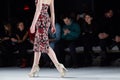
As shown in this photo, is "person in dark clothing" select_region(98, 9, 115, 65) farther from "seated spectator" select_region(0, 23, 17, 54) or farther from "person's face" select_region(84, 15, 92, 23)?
"seated spectator" select_region(0, 23, 17, 54)

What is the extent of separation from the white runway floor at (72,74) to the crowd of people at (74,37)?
1.44 feet

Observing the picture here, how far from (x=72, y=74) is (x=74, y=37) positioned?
4.25 feet

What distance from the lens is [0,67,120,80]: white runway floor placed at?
287 inches

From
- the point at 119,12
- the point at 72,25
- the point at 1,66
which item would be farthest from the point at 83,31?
the point at 1,66

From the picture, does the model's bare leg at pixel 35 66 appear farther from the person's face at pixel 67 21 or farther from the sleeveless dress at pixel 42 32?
the person's face at pixel 67 21

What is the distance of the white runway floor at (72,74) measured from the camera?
7277 millimetres

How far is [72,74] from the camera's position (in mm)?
7742

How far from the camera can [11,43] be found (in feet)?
30.2

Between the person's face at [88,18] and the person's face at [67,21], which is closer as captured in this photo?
the person's face at [67,21]

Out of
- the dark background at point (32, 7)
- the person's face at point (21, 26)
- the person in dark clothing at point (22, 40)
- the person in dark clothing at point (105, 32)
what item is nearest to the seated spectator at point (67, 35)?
the person in dark clothing at point (105, 32)

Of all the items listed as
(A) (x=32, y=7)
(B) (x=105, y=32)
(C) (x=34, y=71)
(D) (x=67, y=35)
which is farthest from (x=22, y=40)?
(A) (x=32, y=7)

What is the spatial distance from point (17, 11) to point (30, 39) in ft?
6.86

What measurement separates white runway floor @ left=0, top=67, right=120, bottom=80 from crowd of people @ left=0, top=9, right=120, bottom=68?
440 mm

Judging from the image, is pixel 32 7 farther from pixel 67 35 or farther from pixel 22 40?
pixel 67 35
